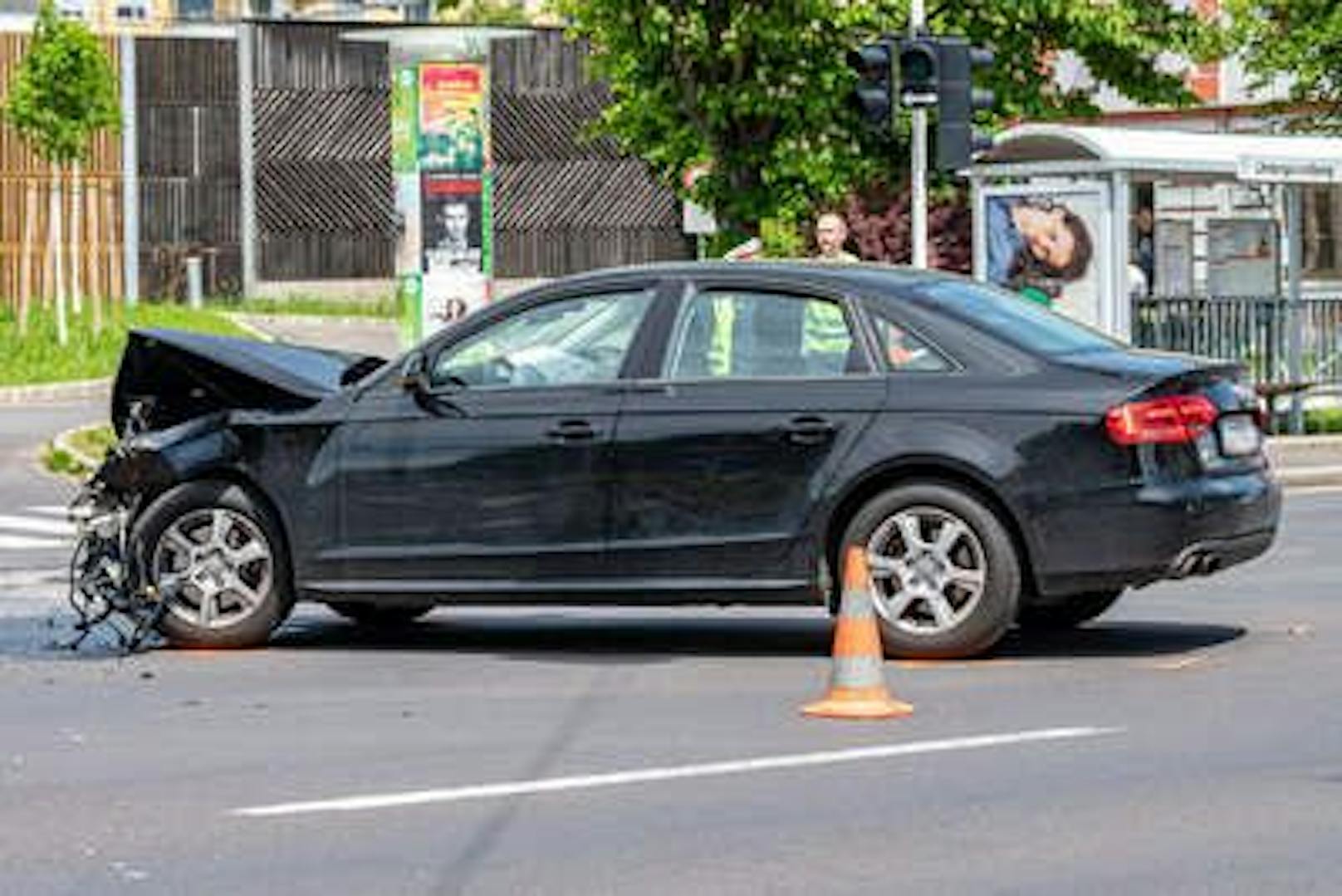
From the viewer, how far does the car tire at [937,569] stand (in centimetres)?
1146

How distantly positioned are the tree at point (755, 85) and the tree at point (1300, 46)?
10.8 feet

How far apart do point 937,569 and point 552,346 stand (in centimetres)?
192

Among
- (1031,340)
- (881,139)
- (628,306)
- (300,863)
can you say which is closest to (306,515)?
(628,306)

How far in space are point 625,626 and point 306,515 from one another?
5.85 feet

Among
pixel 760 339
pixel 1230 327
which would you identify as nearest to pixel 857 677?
pixel 760 339

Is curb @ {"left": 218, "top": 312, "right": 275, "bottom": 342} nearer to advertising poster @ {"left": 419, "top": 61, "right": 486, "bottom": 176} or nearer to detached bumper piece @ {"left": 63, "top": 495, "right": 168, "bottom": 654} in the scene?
advertising poster @ {"left": 419, "top": 61, "right": 486, "bottom": 176}

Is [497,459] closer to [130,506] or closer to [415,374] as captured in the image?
[415,374]

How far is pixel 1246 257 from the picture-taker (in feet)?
90.1

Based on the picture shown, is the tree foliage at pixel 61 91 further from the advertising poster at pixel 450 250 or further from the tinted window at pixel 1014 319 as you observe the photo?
the tinted window at pixel 1014 319

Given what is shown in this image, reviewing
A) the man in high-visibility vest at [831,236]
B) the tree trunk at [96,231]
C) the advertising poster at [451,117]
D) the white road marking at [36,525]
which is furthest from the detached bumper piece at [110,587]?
the tree trunk at [96,231]

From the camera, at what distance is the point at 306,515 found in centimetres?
1245

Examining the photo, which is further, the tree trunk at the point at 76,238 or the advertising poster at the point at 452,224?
the tree trunk at the point at 76,238

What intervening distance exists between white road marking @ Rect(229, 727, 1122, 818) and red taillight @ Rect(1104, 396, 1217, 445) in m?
1.92

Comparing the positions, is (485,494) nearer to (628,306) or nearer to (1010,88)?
(628,306)
